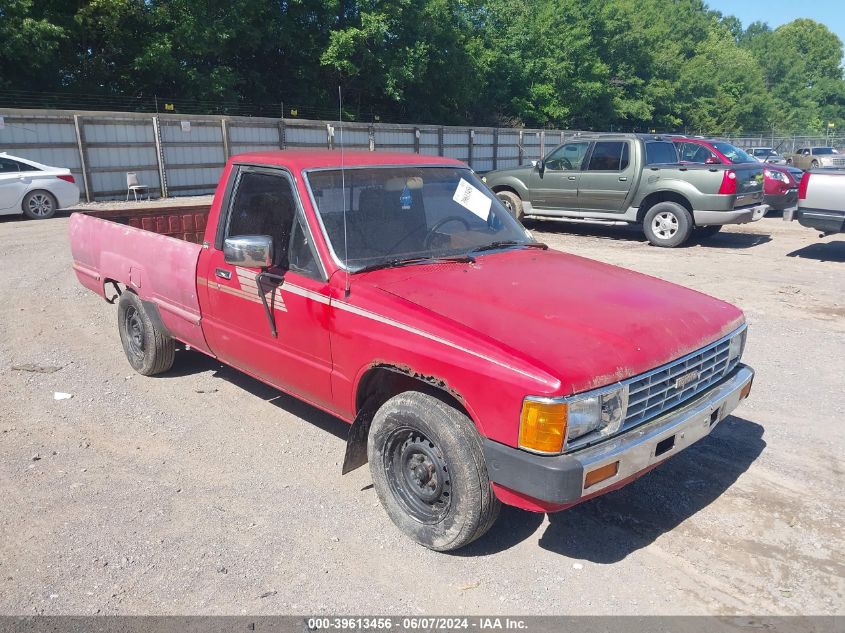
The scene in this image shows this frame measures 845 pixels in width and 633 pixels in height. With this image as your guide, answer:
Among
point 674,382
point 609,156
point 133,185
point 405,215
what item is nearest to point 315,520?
point 405,215

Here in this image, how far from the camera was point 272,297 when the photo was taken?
397 centimetres

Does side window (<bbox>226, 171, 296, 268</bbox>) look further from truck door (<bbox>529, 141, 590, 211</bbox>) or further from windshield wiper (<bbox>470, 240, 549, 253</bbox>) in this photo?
truck door (<bbox>529, 141, 590, 211</bbox>)

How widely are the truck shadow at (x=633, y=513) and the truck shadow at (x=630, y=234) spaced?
9.05 metres

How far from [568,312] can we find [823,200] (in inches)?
366

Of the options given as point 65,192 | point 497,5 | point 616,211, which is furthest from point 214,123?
point 497,5

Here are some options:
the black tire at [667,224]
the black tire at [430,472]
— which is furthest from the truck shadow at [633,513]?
the black tire at [667,224]

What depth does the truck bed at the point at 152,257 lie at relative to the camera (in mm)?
4852

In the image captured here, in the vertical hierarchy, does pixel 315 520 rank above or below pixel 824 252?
above

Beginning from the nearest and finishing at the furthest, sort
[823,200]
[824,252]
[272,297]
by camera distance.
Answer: [272,297] → [823,200] → [824,252]

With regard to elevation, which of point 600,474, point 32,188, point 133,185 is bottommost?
point 133,185

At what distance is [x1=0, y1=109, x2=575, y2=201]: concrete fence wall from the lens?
17405 mm

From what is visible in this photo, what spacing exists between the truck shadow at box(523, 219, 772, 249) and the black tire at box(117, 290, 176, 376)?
31.9ft

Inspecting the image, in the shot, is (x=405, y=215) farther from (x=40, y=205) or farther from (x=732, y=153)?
(x=40, y=205)

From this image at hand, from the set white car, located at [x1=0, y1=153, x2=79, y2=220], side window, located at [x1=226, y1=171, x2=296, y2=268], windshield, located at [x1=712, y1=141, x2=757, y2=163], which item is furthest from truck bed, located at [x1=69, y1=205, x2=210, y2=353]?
white car, located at [x1=0, y1=153, x2=79, y2=220]
